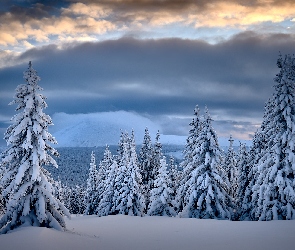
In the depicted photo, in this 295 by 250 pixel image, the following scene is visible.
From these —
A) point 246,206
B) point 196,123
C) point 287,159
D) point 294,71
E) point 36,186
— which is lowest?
point 246,206

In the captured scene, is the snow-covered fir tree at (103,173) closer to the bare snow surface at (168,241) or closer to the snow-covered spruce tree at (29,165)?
the snow-covered spruce tree at (29,165)

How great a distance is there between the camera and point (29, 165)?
18047 millimetres

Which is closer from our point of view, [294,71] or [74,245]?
[74,245]

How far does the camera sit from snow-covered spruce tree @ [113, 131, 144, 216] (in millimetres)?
38656

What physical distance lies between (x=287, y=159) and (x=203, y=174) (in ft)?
26.7

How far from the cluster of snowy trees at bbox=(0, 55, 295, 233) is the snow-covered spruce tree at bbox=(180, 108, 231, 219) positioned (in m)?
0.10

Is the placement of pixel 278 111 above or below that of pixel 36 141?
above

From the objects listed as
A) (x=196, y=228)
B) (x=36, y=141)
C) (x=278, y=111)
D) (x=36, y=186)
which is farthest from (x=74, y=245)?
(x=278, y=111)

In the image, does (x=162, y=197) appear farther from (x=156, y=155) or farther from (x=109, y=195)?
(x=156, y=155)

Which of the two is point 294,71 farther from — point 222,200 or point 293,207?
point 222,200

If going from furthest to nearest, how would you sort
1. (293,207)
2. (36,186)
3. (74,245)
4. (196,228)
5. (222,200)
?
(222,200)
(293,207)
(196,228)
(36,186)
(74,245)

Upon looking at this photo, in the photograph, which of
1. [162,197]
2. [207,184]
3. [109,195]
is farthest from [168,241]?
[109,195]

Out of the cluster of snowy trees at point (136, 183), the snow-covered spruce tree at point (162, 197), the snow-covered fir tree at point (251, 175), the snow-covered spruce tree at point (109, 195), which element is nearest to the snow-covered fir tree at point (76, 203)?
the cluster of snowy trees at point (136, 183)

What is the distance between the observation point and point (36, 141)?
1856 centimetres
